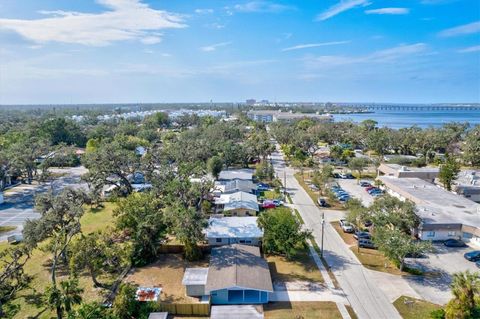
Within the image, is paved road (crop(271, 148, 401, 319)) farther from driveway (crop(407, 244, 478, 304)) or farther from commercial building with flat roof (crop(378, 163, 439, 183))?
commercial building with flat roof (crop(378, 163, 439, 183))

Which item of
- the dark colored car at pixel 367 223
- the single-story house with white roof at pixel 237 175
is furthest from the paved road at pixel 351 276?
the single-story house with white roof at pixel 237 175

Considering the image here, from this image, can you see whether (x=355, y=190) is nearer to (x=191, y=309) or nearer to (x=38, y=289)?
(x=191, y=309)

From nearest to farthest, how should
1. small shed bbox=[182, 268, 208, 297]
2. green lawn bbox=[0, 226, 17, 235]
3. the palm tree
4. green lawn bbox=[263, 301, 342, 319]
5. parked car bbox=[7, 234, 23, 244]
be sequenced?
the palm tree, green lawn bbox=[263, 301, 342, 319], small shed bbox=[182, 268, 208, 297], parked car bbox=[7, 234, 23, 244], green lawn bbox=[0, 226, 17, 235]

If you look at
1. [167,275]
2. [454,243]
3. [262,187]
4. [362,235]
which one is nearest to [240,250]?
[167,275]

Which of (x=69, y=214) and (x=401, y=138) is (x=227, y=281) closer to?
(x=69, y=214)

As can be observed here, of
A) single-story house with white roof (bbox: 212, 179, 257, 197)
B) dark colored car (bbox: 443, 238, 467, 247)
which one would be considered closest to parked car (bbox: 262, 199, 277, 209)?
single-story house with white roof (bbox: 212, 179, 257, 197)

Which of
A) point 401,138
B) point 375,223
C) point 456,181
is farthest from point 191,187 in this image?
point 401,138
